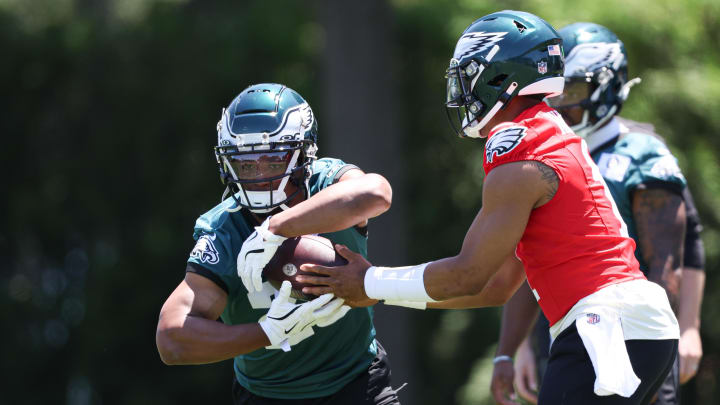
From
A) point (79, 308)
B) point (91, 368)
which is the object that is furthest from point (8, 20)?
point (91, 368)

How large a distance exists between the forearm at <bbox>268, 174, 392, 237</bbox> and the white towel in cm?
83

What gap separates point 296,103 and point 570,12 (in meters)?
3.86

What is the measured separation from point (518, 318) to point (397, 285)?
1276mm

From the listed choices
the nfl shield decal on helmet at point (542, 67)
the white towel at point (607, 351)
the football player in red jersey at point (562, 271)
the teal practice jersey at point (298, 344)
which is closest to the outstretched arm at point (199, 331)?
the teal practice jersey at point (298, 344)

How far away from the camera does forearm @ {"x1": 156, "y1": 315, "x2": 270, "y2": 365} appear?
325cm

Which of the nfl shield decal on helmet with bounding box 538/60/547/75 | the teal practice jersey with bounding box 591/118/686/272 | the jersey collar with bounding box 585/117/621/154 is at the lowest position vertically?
the teal practice jersey with bounding box 591/118/686/272

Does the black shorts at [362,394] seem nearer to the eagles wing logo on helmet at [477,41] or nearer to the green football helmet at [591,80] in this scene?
the eagles wing logo on helmet at [477,41]

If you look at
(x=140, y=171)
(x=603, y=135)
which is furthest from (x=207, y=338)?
(x=140, y=171)

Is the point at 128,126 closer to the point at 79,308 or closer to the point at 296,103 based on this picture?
the point at 79,308

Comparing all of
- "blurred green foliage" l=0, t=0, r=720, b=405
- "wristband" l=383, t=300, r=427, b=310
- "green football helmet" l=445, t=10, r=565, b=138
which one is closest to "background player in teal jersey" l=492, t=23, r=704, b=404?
"green football helmet" l=445, t=10, r=565, b=138

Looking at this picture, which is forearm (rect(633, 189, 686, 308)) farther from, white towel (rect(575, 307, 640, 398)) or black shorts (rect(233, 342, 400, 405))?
black shorts (rect(233, 342, 400, 405))

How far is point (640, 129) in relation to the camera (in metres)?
4.39

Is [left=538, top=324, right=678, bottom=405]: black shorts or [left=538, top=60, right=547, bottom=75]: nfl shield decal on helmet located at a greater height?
[left=538, top=60, right=547, bottom=75]: nfl shield decal on helmet

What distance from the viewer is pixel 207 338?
325 cm
